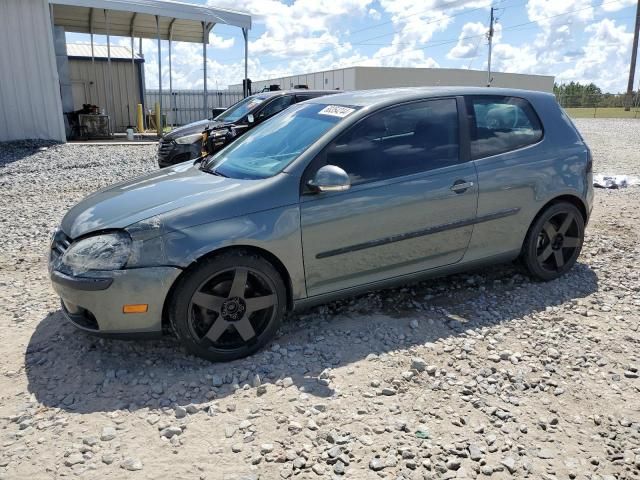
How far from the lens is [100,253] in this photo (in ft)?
10.1

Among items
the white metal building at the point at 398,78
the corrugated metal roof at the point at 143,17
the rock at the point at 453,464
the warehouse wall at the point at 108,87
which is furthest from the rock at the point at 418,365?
the white metal building at the point at 398,78

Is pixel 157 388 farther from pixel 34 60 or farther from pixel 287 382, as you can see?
pixel 34 60

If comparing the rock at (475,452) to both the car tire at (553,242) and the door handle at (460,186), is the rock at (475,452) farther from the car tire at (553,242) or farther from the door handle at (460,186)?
the car tire at (553,242)

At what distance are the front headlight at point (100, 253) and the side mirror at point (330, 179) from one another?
119 centimetres

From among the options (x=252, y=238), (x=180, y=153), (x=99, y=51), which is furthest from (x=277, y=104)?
(x=99, y=51)

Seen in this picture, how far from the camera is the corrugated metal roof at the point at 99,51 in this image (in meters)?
22.7

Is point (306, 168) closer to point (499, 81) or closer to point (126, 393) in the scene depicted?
point (126, 393)

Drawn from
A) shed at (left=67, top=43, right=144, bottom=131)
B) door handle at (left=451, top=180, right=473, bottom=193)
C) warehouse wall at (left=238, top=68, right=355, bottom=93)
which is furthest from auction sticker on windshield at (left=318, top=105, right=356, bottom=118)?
warehouse wall at (left=238, top=68, right=355, bottom=93)

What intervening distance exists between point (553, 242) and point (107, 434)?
3740 millimetres

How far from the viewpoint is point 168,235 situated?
309 centimetres

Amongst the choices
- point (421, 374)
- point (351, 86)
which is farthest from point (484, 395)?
point (351, 86)

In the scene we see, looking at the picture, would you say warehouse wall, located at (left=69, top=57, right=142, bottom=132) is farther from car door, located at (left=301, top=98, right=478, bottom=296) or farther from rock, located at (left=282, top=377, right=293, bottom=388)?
rock, located at (left=282, top=377, right=293, bottom=388)

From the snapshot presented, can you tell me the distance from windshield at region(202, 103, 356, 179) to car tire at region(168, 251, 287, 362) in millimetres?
689

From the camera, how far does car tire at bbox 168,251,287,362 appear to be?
316cm
